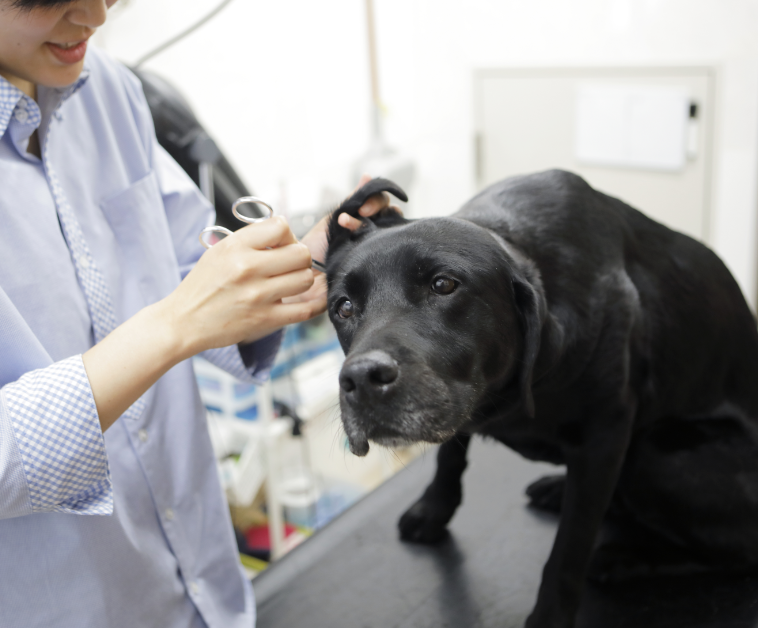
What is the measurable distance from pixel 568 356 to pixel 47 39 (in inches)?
27.8

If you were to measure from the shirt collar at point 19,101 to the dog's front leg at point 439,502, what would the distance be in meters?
0.74

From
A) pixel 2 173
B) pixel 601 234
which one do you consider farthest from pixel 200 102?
pixel 601 234

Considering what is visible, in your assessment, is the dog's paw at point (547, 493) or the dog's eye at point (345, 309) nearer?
the dog's eye at point (345, 309)

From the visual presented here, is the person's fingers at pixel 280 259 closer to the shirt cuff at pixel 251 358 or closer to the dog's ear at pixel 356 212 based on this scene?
the dog's ear at pixel 356 212

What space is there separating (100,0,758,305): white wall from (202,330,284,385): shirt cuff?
118 cm

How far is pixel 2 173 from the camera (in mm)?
822

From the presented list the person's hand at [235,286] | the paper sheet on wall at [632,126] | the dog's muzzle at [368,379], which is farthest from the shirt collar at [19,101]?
the paper sheet on wall at [632,126]

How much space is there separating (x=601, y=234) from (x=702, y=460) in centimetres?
36

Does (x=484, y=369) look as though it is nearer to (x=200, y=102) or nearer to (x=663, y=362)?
(x=663, y=362)

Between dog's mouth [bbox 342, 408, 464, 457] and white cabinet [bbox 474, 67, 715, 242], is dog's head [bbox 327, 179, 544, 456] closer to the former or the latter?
dog's mouth [bbox 342, 408, 464, 457]

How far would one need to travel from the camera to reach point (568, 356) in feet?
2.82

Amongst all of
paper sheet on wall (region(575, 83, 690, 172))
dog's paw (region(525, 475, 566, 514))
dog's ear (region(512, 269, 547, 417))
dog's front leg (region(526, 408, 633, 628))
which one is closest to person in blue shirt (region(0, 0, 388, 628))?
dog's ear (region(512, 269, 547, 417))

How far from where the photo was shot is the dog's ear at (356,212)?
90cm

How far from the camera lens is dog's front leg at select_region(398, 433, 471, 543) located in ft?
3.66
